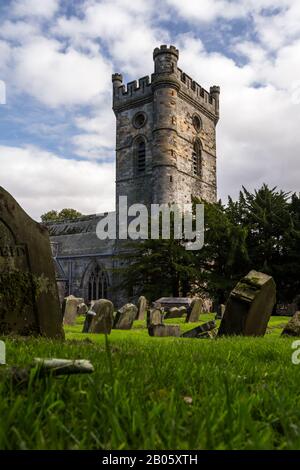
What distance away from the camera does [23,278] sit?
5016 mm

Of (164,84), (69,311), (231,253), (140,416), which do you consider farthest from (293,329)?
(164,84)

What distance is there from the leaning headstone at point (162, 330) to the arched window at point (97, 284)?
25.3 metres

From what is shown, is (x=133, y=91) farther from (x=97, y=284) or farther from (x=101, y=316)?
(x=101, y=316)

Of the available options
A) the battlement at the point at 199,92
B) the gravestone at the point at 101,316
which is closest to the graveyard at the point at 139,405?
the gravestone at the point at 101,316

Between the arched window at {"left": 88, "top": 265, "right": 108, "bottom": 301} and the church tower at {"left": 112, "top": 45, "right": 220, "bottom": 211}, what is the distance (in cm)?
680

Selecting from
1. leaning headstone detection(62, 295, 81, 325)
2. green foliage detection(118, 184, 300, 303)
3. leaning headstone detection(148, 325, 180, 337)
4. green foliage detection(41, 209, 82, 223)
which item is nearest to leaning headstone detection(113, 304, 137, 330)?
leaning headstone detection(62, 295, 81, 325)

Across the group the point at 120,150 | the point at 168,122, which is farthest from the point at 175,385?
the point at 120,150

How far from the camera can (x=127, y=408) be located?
58.1 inches

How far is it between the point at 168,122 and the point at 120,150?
5817mm

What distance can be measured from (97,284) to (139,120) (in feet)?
48.2

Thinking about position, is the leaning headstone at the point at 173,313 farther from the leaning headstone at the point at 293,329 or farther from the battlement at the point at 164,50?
the battlement at the point at 164,50

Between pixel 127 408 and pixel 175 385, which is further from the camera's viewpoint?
pixel 175 385

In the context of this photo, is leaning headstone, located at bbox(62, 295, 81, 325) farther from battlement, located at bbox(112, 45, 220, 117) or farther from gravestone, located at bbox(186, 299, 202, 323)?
battlement, located at bbox(112, 45, 220, 117)
